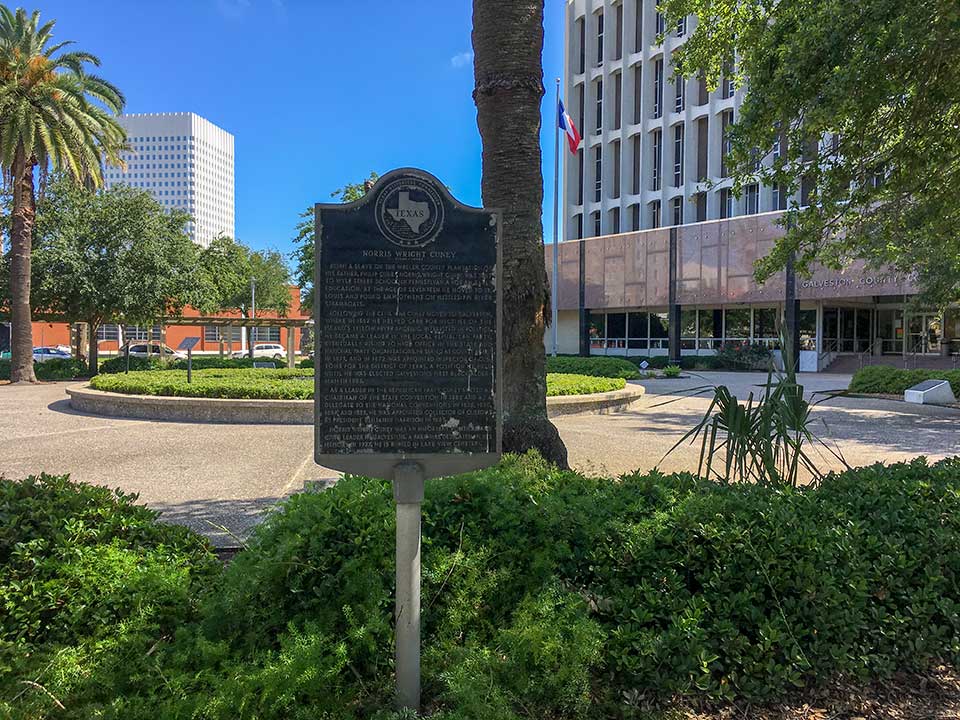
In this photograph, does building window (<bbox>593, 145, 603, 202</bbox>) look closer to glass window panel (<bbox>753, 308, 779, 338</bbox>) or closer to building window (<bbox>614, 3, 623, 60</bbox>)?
building window (<bbox>614, 3, 623, 60</bbox>)

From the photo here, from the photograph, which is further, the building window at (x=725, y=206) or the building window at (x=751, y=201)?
the building window at (x=725, y=206)

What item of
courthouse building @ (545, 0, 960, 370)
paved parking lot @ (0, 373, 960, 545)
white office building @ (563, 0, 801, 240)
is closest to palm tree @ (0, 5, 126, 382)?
paved parking lot @ (0, 373, 960, 545)

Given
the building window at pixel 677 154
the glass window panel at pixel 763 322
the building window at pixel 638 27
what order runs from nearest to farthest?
the glass window panel at pixel 763 322
the building window at pixel 677 154
the building window at pixel 638 27

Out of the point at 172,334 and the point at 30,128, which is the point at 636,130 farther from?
the point at 172,334

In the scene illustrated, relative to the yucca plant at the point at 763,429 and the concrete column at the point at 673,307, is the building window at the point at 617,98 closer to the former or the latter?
the concrete column at the point at 673,307

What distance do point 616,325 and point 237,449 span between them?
34462mm

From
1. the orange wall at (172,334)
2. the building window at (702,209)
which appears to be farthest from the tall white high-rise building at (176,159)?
the building window at (702,209)

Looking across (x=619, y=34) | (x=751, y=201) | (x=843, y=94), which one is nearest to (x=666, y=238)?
(x=751, y=201)

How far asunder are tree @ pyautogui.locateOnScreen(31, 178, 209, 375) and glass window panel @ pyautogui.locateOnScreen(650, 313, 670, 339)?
2536 centimetres

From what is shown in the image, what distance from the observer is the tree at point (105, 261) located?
2217 cm

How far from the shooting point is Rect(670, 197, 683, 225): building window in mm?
37938

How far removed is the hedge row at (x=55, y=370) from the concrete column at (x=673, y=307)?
28.0 metres

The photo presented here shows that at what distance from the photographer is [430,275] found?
263cm

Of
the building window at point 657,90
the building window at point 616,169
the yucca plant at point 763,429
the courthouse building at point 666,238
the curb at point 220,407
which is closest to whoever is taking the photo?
the yucca plant at point 763,429
